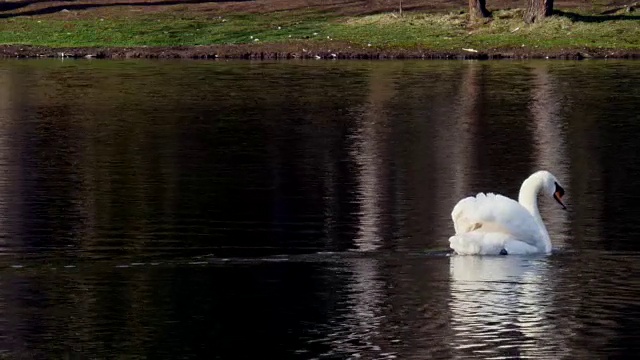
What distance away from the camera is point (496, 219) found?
1420cm

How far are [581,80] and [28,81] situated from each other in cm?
1122

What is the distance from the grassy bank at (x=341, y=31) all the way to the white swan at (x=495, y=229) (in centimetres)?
2709

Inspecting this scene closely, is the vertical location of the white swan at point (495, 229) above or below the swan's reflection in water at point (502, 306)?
above

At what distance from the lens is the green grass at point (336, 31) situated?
42.1 m

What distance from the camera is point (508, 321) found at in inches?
467

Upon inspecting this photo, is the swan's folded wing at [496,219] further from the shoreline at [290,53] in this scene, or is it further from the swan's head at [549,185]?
the shoreline at [290,53]

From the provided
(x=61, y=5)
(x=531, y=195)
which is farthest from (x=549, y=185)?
(x=61, y=5)

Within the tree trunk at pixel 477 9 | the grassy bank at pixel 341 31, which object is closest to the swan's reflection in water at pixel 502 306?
the grassy bank at pixel 341 31

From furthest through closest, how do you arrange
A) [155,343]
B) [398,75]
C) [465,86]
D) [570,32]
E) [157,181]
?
[570,32] < [398,75] < [465,86] < [157,181] < [155,343]

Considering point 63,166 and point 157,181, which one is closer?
point 157,181

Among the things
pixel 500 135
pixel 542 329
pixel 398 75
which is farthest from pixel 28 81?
pixel 542 329

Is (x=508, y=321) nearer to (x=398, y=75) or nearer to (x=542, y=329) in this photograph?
(x=542, y=329)

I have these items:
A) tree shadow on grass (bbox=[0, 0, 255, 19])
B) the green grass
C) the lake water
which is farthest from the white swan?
tree shadow on grass (bbox=[0, 0, 255, 19])

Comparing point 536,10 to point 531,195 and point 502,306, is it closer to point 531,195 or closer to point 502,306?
point 531,195
